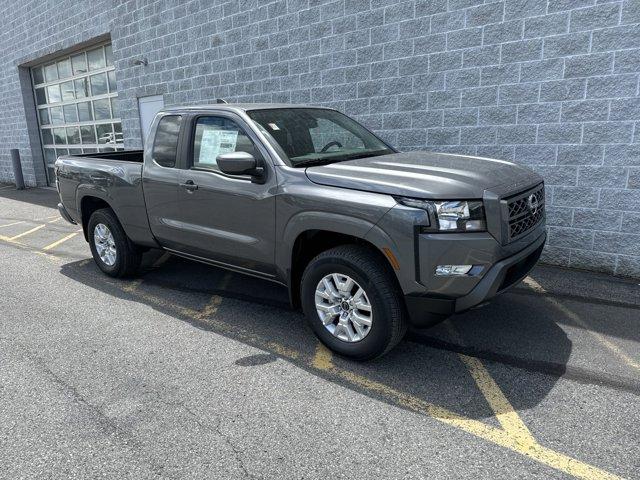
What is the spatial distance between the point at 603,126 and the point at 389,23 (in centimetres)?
294

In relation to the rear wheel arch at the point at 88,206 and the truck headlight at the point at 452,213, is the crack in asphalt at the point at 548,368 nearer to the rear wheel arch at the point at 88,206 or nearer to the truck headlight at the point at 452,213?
the truck headlight at the point at 452,213

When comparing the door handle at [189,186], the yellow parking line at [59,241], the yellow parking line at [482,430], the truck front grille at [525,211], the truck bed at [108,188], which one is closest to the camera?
the yellow parking line at [482,430]

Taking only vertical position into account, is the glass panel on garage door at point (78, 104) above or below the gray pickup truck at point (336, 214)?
above

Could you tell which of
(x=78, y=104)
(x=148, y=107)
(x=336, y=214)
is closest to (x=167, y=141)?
(x=336, y=214)

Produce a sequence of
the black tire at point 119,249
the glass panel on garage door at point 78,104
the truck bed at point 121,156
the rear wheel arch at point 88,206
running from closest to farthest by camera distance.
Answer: the black tire at point 119,249 → the rear wheel arch at point 88,206 → the truck bed at point 121,156 → the glass panel on garage door at point 78,104

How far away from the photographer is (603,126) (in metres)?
5.27

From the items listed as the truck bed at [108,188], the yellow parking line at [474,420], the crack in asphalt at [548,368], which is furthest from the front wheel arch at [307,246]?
the truck bed at [108,188]

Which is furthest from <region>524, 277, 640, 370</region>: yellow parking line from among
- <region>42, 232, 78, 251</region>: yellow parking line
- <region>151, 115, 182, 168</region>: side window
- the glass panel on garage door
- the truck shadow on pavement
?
the glass panel on garage door

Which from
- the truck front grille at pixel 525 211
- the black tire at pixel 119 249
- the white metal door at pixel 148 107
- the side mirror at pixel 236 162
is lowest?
the black tire at pixel 119 249

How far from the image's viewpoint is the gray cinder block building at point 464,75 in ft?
17.2

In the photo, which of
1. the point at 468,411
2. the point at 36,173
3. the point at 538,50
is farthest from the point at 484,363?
the point at 36,173

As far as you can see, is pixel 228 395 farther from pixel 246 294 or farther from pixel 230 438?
pixel 246 294

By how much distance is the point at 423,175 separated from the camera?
11.3ft

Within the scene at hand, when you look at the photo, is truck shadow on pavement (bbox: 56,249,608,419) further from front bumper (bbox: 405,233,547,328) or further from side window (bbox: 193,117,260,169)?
side window (bbox: 193,117,260,169)
